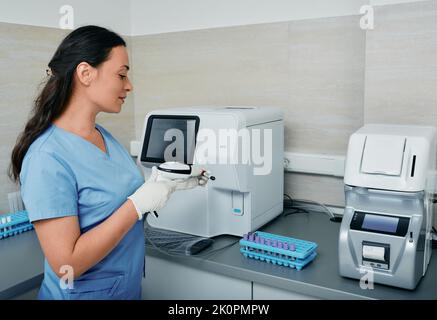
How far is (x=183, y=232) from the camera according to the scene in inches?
61.9

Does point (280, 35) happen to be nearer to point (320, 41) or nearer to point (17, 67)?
point (320, 41)

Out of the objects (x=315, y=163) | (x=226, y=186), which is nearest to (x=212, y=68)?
(x=315, y=163)

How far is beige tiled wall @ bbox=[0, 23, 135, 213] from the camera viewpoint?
1711mm

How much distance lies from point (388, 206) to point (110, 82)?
2.78ft

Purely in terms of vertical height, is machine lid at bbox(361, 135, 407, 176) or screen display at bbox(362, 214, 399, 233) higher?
machine lid at bbox(361, 135, 407, 176)

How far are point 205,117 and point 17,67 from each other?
86 cm

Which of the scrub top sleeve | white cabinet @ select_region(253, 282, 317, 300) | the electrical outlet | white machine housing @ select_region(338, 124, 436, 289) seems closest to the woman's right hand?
the scrub top sleeve

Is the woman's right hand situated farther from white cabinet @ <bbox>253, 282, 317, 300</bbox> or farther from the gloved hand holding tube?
white cabinet @ <bbox>253, 282, 317, 300</bbox>

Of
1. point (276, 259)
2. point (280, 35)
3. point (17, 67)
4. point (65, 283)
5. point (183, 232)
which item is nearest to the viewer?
point (65, 283)

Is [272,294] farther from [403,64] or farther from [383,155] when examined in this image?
[403,64]

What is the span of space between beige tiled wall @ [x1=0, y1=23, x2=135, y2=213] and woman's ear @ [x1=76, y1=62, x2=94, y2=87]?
0.77m

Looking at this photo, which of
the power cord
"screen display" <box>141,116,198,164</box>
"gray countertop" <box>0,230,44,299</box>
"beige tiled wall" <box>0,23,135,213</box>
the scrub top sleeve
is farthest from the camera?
the power cord

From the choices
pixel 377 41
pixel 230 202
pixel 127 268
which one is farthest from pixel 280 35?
pixel 127 268

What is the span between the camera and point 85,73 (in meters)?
1.11
